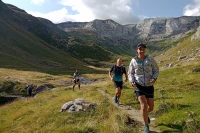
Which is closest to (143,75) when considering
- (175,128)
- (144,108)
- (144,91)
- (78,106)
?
(144,91)

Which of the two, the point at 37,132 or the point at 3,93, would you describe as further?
the point at 3,93

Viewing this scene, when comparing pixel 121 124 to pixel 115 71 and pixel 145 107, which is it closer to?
pixel 145 107

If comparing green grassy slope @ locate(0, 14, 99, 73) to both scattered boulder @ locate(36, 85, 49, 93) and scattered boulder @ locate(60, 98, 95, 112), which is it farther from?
scattered boulder @ locate(60, 98, 95, 112)

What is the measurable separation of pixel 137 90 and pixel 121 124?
5.87 ft

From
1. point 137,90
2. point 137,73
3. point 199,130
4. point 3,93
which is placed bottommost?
point 3,93

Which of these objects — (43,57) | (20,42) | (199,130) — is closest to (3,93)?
(199,130)

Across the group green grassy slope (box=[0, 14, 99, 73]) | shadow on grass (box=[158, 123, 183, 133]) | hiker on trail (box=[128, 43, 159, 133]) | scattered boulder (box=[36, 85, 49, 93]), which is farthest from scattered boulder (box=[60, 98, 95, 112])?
green grassy slope (box=[0, 14, 99, 73])

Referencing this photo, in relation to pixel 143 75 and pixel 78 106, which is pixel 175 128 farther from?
pixel 78 106

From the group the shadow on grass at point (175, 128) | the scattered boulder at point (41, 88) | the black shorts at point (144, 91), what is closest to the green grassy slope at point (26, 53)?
the scattered boulder at point (41, 88)

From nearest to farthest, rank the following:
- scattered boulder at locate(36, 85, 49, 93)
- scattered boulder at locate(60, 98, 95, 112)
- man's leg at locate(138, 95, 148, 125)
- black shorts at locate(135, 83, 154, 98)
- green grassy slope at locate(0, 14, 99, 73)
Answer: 1. man's leg at locate(138, 95, 148, 125)
2. black shorts at locate(135, 83, 154, 98)
3. scattered boulder at locate(60, 98, 95, 112)
4. scattered boulder at locate(36, 85, 49, 93)
5. green grassy slope at locate(0, 14, 99, 73)

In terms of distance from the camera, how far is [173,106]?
13.3 m

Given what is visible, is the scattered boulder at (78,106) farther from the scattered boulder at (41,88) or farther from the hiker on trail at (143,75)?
the scattered boulder at (41,88)

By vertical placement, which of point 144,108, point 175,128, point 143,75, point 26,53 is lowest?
point 175,128

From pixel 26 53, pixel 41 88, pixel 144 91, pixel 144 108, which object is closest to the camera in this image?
pixel 144 108
